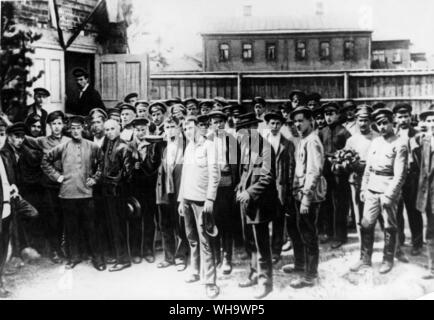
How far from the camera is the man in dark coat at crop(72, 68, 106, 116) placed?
425 cm

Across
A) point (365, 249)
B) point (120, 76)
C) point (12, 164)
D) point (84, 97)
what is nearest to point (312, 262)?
point (365, 249)

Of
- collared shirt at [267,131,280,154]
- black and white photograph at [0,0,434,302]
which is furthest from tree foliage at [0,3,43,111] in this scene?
collared shirt at [267,131,280,154]

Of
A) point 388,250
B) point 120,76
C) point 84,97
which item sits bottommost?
point 388,250

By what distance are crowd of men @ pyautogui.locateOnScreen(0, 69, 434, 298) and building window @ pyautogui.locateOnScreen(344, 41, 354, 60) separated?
473mm

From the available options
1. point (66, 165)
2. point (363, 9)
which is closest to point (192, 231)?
point (66, 165)

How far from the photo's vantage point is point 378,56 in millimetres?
4148

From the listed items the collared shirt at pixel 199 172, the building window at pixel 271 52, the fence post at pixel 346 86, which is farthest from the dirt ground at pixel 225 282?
the building window at pixel 271 52

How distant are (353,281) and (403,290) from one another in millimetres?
476

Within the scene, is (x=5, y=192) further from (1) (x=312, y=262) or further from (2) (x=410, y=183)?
(2) (x=410, y=183)

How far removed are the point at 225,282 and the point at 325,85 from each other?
210 cm

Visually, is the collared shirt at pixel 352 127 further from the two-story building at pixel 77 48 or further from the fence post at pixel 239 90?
the two-story building at pixel 77 48

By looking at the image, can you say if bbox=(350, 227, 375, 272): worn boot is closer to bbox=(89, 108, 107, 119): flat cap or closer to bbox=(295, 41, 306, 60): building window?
bbox=(295, 41, 306, 60): building window
